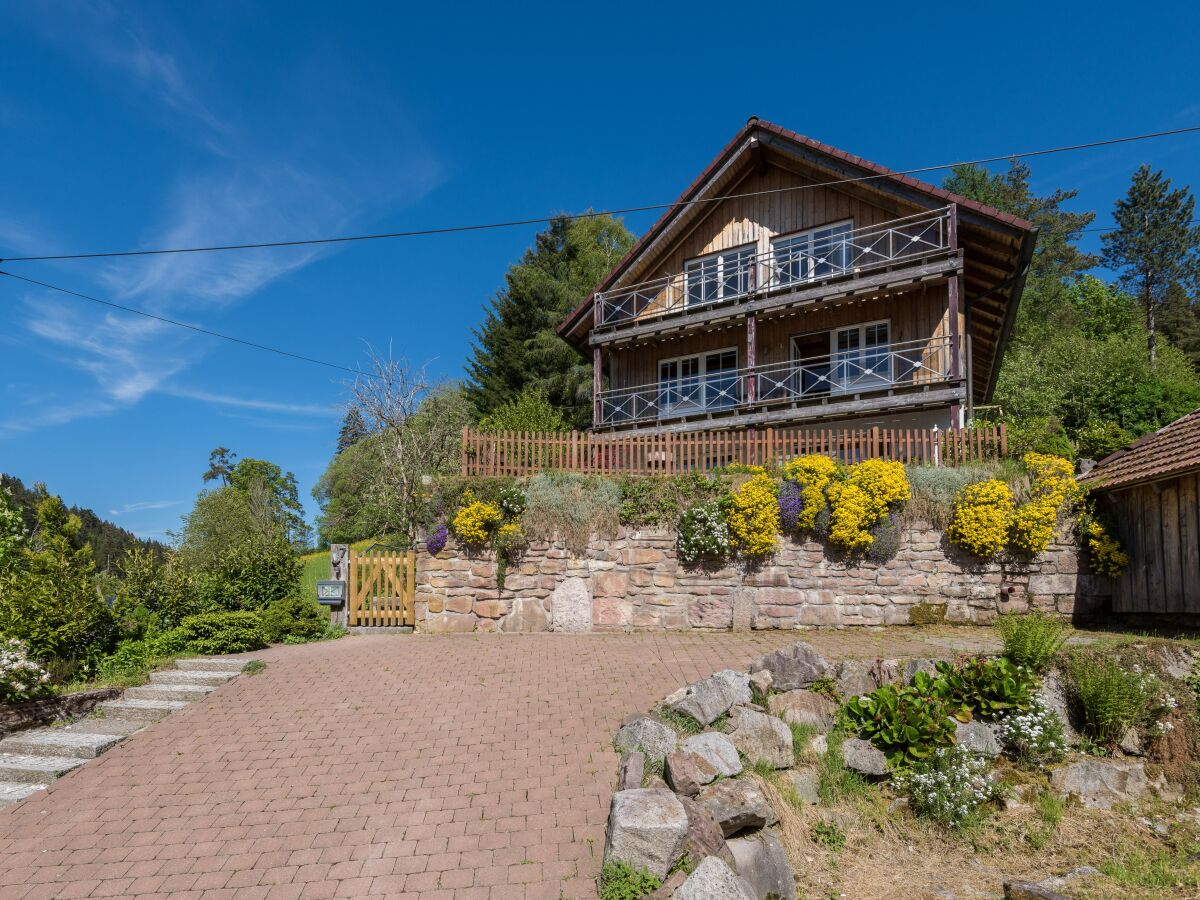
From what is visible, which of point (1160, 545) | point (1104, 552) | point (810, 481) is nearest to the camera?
point (1160, 545)

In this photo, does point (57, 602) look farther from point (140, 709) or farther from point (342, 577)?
point (342, 577)

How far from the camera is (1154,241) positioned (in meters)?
32.1

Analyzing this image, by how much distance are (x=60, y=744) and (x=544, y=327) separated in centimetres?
2354

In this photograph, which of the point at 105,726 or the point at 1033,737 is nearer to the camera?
the point at 1033,737

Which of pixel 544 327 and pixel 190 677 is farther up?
pixel 544 327

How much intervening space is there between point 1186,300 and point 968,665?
130ft

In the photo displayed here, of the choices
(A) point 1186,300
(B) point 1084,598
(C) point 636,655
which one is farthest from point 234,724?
(A) point 1186,300

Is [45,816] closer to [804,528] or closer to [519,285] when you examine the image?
[804,528]

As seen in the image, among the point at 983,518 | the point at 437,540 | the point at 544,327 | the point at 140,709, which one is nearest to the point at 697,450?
the point at 983,518

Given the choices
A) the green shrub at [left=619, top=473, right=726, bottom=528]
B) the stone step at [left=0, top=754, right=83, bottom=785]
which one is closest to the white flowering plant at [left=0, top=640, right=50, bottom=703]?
the stone step at [left=0, top=754, right=83, bottom=785]

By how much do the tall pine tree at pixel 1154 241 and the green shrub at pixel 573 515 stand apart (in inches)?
1362

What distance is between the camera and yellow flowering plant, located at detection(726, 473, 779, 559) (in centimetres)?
1000

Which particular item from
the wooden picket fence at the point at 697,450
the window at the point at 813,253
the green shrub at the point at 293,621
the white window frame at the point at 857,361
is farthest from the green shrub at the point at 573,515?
the window at the point at 813,253

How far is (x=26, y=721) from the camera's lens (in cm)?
666
